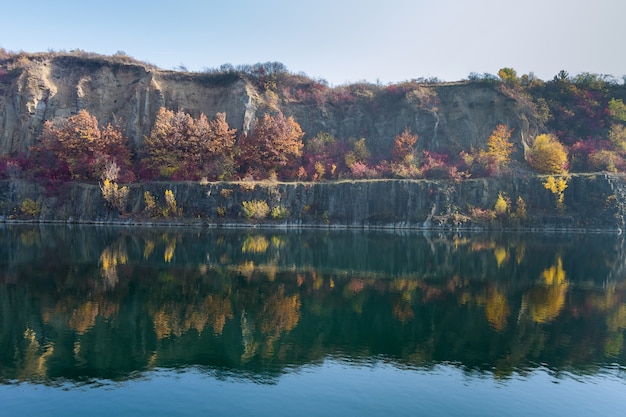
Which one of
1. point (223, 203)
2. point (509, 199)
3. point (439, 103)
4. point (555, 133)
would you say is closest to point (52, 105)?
point (223, 203)

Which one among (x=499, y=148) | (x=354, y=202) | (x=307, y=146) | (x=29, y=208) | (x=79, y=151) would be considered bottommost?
(x=29, y=208)

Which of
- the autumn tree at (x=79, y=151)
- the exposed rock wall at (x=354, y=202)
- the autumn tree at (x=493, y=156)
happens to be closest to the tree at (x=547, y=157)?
the autumn tree at (x=493, y=156)

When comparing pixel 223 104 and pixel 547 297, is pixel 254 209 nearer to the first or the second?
pixel 223 104

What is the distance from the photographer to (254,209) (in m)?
67.1

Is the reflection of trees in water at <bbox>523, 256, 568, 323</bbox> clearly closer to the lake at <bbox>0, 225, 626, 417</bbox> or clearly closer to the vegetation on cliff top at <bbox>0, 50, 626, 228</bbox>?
the lake at <bbox>0, 225, 626, 417</bbox>

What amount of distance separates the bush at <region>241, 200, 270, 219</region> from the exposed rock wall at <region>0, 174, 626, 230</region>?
734mm

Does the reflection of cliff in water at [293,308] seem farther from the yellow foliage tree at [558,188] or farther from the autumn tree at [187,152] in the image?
the autumn tree at [187,152]

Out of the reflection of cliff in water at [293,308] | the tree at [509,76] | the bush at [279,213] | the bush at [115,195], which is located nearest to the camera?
the reflection of cliff in water at [293,308]

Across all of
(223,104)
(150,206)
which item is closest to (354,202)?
(150,206)

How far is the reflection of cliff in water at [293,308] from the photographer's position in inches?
728

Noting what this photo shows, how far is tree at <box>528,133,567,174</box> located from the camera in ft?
239

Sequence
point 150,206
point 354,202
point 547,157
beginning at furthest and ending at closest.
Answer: point 547,157 < point 354,202 < point 150,206

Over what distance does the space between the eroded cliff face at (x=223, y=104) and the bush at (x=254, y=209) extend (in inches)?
816

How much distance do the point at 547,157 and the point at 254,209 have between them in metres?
Answer: 46.3
